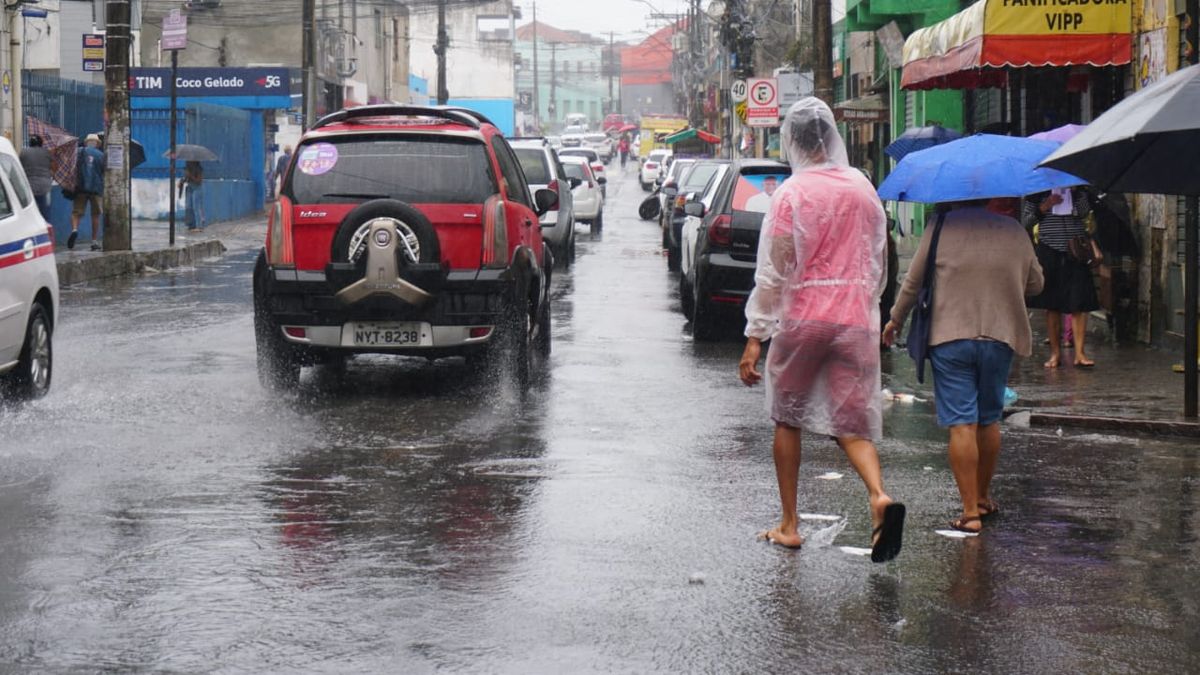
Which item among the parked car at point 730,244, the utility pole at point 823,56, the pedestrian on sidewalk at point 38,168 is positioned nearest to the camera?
the parked car at point 730,244

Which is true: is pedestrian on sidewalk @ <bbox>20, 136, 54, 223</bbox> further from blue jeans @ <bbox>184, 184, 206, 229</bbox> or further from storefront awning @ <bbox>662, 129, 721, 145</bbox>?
storefront awning @ <bbox>662, 129, 721, 145</bbox>

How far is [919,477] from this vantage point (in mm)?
9016

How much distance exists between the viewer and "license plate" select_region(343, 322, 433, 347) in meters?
11.5

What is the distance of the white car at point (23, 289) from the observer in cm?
1084

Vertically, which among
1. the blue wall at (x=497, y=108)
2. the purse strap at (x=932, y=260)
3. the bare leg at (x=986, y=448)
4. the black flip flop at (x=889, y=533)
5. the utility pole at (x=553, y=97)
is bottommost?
the black flip flop at (x=889, y=533)

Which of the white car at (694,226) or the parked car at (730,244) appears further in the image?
the white car at (694,226)

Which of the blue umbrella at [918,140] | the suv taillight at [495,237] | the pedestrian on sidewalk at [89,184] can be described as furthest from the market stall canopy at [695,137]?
the suv taillight at [495,237]

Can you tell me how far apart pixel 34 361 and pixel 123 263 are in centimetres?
1333

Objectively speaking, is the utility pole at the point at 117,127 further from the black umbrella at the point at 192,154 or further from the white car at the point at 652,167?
the white car at the point at 652,167

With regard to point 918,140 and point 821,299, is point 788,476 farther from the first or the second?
point 918,140

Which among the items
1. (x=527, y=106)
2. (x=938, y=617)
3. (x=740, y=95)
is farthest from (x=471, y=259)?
(x=527, y=106)

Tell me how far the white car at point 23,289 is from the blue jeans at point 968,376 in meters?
5.87

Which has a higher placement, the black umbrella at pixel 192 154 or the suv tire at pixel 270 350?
the black umbrella at pixel 192 154

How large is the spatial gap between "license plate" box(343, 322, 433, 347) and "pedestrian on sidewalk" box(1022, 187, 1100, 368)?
5.05 metres
